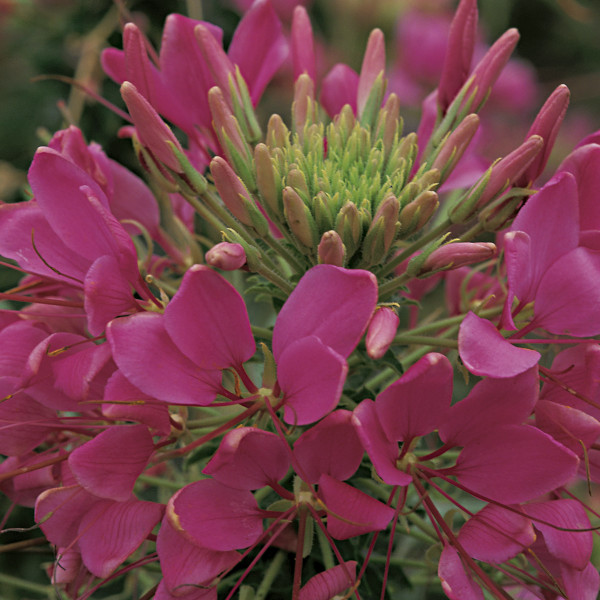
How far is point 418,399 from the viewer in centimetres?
61

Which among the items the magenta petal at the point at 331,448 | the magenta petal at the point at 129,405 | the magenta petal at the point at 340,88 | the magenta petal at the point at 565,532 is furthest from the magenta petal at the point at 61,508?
the magenta petal at the point at 340,88

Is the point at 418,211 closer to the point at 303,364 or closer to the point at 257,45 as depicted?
the point at 303,364

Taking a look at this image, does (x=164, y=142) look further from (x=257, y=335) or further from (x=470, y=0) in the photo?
(x=470, y=0)

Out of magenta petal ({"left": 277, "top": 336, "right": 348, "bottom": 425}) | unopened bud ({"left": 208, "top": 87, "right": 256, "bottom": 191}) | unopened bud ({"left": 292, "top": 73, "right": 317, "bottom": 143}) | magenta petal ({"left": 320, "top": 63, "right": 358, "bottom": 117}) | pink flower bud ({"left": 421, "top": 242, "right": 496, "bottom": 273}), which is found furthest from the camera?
magenta petal ({"left": 320, "top": 63, "right": 358, "bottom": 117})

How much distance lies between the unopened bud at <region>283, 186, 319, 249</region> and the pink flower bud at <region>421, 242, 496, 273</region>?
5.1 inches

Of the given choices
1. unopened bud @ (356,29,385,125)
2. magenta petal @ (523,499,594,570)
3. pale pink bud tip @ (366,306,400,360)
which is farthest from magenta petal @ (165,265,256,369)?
unopened bud @ (356,29,385,125)

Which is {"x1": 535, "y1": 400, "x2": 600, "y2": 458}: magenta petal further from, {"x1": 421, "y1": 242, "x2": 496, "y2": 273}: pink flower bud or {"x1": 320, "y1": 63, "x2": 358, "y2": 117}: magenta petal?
{"x1": 320, "y1": 63, "x2": 358, "y2": 117}: magenta petal

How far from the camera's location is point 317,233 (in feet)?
2.49

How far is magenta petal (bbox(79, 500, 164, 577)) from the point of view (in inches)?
25.1

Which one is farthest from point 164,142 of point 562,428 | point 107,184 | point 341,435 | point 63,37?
point 63,37

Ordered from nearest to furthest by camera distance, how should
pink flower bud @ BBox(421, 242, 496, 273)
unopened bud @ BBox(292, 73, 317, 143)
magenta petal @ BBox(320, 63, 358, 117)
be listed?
pink flower bud @ BBox(421, 242, 496, 273) → unopened bud @ BBox(292, 73, 317, 143) → magenta petal @ BBox(320, 63, 358, 117)

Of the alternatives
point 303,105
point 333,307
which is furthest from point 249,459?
point 303,105

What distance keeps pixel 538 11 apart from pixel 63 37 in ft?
7.21

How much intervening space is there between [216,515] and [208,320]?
0.61 ft
